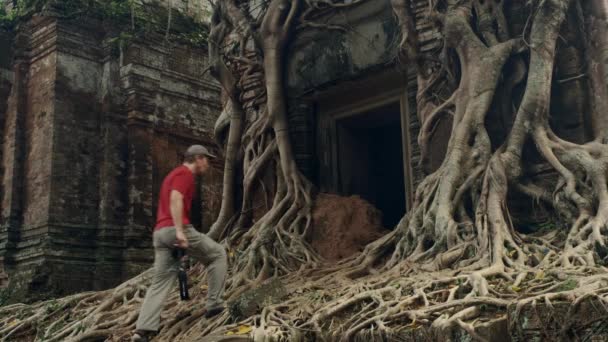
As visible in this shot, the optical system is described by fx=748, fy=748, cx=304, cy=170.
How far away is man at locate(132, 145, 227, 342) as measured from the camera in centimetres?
498

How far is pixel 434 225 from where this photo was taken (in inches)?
243

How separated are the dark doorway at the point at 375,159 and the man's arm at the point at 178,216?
3726 millimetres

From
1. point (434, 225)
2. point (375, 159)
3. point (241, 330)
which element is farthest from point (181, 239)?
point (375, 159)

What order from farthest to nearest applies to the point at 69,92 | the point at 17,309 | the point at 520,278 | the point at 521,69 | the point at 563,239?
the point at 69,92
the point at 17,309
the point at 521,69
the point at 563,239
the point at 520,278

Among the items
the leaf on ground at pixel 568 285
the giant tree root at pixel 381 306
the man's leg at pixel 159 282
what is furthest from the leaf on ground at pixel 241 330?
the leaf on ground at pixel 568 285

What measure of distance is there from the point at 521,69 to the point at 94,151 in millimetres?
7114

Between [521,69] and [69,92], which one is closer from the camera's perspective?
[521,69]

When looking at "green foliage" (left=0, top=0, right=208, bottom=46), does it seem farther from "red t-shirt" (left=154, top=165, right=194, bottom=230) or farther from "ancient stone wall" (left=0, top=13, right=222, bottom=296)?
"red t-shirt" (left=154, top=165, right=194, bottom=230)

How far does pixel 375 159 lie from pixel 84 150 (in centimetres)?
465

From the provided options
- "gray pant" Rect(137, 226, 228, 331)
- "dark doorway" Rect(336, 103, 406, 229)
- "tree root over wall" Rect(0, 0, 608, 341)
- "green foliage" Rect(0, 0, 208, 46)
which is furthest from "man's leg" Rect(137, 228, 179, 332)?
"green foliage" Rect(0, 0, 208, 46)

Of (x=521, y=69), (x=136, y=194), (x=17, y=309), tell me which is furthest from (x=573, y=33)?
(x=136, y=194)

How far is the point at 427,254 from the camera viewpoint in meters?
5.93

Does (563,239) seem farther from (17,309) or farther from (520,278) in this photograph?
(17,309)

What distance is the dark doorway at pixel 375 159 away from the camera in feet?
28.6
